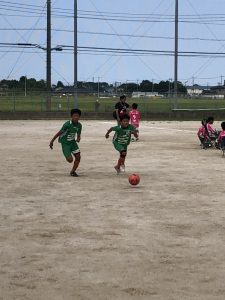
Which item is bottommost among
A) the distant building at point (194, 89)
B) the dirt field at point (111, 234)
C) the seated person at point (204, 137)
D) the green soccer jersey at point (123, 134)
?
the dirt field at point (111, 234)

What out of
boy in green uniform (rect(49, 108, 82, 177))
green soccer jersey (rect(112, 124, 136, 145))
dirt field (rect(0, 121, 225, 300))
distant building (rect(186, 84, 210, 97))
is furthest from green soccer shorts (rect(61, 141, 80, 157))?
distant building (rect(186, 84, 210, 97))

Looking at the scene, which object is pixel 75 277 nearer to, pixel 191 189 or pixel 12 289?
pixel 12 289

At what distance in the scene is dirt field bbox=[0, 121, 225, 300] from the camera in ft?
16.5

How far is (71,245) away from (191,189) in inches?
171

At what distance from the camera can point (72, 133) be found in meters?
12.4

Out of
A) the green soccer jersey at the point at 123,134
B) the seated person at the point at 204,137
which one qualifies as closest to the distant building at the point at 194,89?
the seated person at the point at 204,137

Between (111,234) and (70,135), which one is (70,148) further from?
→ (111,234)

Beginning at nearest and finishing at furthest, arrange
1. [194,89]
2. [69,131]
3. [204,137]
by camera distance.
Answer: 1. [69,131]
2. [204,137]
3. [194,89]

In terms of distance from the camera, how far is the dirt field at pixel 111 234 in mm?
5017

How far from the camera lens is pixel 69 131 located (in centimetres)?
1234

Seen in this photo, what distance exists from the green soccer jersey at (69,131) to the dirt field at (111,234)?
0.74m

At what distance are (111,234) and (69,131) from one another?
5704 millimetres

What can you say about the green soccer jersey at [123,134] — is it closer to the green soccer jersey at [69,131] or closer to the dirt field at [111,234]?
the dirt field at [111,234]

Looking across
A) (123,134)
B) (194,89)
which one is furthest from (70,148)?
(194,89)
